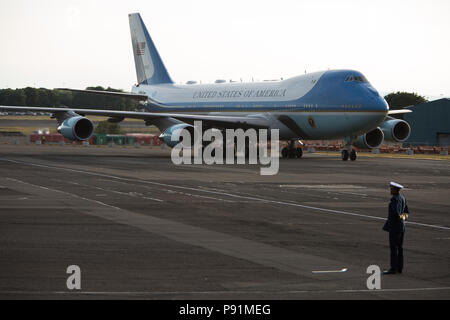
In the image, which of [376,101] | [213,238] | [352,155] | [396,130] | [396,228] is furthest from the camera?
[396,130]

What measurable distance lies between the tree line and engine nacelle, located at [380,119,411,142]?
68.3 m

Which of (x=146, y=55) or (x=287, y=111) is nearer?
(x=287, y=111)

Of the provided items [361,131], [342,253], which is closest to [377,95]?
[361,131]

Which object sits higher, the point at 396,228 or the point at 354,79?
the point at 354,79

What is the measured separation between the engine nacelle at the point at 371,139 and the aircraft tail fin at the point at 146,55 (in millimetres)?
18441

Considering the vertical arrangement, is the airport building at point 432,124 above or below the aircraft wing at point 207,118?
above

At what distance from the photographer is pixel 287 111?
165 ft

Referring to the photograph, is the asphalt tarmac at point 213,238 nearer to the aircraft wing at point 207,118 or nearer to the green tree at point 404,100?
the aircraft wing at point 207,118

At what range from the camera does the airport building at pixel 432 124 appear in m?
86.0

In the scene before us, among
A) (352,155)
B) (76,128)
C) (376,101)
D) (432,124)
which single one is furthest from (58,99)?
(376,101)

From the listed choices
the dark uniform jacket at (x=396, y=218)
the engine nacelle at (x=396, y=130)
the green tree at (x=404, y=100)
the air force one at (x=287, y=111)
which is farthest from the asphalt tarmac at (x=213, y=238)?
the green tree at (x=404, y=100)

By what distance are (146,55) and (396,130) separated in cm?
2262

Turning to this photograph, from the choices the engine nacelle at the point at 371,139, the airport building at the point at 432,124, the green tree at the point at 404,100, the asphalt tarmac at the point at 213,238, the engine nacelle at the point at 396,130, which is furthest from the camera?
the green tree at the point at 404,100

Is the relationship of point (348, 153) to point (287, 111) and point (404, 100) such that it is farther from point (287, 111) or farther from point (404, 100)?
point (404, 100)
